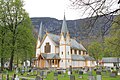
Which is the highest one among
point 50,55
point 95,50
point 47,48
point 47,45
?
point 47,45

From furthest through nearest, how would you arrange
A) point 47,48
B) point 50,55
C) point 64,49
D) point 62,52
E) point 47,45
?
point 47,45
point 47,48
point 50,55
point 62,52
point 64,49

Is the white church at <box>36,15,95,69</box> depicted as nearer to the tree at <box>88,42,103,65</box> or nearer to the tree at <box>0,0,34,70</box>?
the tree at <box>0,0,34,70</box>

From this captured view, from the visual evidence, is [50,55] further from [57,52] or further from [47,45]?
[47,45]

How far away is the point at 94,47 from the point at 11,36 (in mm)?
47013

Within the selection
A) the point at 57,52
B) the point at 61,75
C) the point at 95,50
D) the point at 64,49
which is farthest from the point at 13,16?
the point at 95,50

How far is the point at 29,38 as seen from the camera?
1490 inches

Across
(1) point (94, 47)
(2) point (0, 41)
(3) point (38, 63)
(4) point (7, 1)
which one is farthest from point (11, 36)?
(1) point (94, 47)

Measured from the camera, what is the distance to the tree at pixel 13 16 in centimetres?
3675

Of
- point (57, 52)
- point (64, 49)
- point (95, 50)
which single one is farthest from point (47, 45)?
point (95, 50)

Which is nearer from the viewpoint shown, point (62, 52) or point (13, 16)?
point (13, 16)

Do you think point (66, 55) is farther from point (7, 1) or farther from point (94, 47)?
point (94, 47)

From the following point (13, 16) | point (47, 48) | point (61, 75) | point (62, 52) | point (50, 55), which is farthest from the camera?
point (47, 48)

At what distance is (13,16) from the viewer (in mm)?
37656

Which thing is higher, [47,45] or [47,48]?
[47,45]
